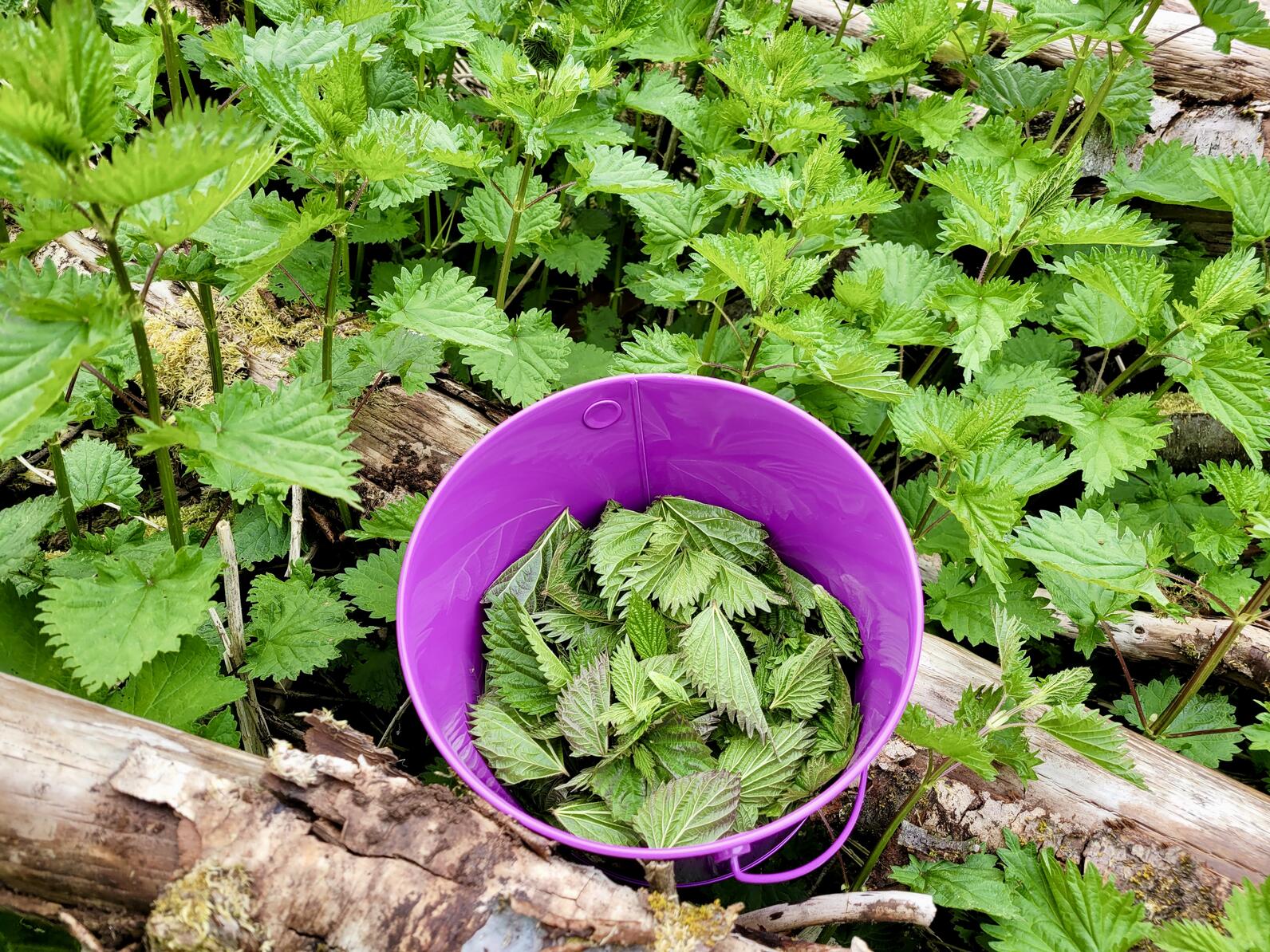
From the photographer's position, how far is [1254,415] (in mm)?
1743

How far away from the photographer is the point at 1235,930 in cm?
121

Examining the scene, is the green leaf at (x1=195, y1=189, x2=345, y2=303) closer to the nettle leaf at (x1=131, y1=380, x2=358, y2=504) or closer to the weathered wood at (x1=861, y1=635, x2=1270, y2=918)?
the nettle leaf at (x1=131, y1=380, x2=358, y2=504)

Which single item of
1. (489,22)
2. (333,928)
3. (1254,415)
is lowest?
(333,928)

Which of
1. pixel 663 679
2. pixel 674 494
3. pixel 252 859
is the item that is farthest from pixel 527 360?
pixel 252 859

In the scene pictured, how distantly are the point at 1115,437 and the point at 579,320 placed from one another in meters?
1.42

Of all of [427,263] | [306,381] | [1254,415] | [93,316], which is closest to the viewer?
[93,316]

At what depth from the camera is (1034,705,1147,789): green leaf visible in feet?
4.68

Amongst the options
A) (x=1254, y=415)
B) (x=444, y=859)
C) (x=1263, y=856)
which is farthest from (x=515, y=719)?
(x=1254, y=415)

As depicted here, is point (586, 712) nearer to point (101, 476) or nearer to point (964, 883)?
point (964, 883)

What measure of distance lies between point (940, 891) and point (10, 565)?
67.8 inches

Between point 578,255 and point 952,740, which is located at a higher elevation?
point 578,255

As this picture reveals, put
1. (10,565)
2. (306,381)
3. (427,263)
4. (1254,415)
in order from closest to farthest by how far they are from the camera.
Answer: (10,565)
(306,381)
(1254,415)
(427,263)

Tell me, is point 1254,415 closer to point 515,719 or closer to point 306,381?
point 515,719

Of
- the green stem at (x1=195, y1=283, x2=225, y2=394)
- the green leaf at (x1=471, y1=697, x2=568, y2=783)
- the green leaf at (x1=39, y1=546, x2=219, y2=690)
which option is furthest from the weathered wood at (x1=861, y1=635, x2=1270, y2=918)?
the green stem at (x1=195, y1=283, x2=225, y2=394)
